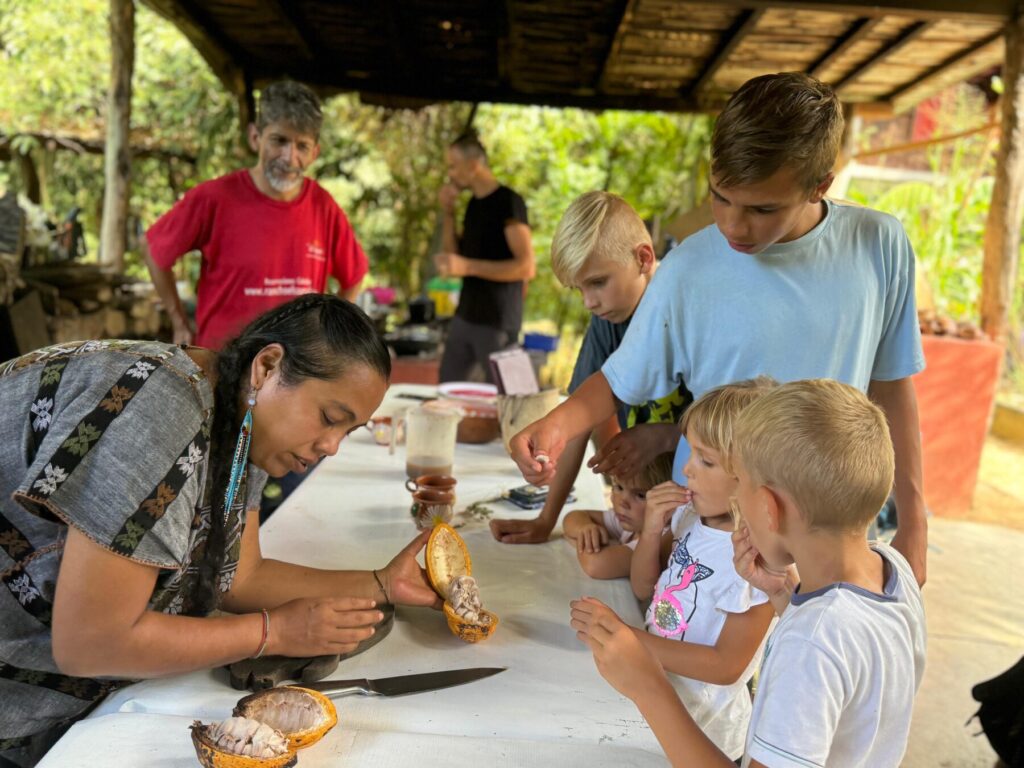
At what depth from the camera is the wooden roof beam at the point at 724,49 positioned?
5.38 meters

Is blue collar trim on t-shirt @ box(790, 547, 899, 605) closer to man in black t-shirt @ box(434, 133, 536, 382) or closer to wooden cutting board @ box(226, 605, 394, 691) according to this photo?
wooden cutting board @ box(226, 605, 394, 691)

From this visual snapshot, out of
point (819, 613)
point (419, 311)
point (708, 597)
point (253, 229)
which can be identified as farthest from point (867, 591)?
point (419, 311)

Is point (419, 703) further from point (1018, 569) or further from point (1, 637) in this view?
point (1018, 569)

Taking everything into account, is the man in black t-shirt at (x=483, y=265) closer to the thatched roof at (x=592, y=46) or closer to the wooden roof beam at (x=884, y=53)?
the thatched roof at (x=592, y=46)

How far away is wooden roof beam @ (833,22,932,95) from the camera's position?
5547 mm

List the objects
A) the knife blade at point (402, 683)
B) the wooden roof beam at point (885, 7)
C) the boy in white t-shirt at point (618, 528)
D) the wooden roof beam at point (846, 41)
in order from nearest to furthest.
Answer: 1. the knife blade at point (402, 683)
2. the boy in white t-shirt at point (618, 528)
3. the wooden roof beam at point (885, 7)
4. the wooden roof beam at point (846, 41)

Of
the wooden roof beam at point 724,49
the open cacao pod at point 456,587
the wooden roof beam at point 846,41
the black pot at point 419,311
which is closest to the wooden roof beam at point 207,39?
the black pot at point 419,311

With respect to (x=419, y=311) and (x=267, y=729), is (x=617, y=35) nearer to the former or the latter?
(x=419, y=311)

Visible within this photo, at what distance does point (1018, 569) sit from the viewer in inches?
198

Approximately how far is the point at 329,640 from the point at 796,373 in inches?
41.0

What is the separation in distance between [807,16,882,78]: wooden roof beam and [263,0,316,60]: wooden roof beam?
3.36m

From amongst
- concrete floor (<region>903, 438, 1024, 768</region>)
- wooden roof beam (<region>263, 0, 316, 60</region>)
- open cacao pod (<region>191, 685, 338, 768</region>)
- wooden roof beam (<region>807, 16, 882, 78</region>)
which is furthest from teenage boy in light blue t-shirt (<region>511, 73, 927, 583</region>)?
wooden roof beam (<region>263, 0, 316, 60</region>)

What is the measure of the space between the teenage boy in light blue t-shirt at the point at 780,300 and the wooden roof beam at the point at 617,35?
3.97m

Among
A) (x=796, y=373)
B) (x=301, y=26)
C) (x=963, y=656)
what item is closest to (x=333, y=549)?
(x=796, y=373)
